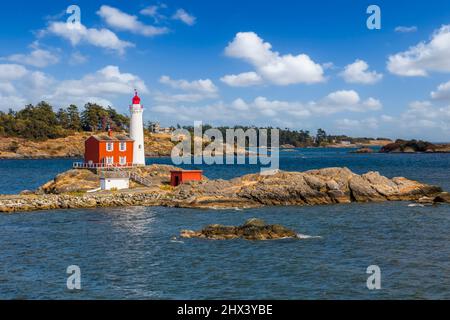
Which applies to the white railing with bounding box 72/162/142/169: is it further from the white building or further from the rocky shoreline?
the rocky shoreline

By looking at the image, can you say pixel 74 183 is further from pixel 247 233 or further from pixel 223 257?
pixel 223 257

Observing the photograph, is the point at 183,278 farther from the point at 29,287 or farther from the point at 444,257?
the point at 444,257

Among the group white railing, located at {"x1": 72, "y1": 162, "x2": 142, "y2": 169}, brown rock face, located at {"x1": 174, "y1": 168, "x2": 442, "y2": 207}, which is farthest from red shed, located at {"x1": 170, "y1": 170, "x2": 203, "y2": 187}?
white railing, located at {"x1": 72, "y1": 162, "x2": 142, "y2": 169}

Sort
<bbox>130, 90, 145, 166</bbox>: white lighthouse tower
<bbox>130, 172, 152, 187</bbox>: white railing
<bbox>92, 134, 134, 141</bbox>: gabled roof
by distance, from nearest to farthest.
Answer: <bbox>130, 172, 152, 187</bbox>: white railing
<bbox>92, 134, 134, 141</bbox>: gabled roof
<bbox>130, 90, 145, 166</bbox>: white lighthouse tower

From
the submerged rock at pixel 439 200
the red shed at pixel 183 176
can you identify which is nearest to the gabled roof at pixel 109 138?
the red shed at pixel 183 176

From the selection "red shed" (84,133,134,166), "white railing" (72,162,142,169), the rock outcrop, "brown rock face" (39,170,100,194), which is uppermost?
"red shed" (84,133,134,166)

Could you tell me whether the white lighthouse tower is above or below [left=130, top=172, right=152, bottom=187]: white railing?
above

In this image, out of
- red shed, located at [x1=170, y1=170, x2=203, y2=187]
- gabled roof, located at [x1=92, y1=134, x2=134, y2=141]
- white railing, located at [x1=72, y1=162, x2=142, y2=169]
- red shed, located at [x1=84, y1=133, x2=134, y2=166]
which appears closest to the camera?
red shed, located at [x1=170, y1=170, x2=203, y2=187]

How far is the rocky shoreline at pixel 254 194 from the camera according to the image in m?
56.1

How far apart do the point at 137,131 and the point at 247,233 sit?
39721 mm

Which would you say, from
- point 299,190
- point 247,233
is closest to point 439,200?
point 299,190

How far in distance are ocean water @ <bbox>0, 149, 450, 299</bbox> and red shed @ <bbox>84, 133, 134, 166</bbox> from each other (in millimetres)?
19263

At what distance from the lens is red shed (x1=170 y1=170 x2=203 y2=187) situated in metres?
64.6
